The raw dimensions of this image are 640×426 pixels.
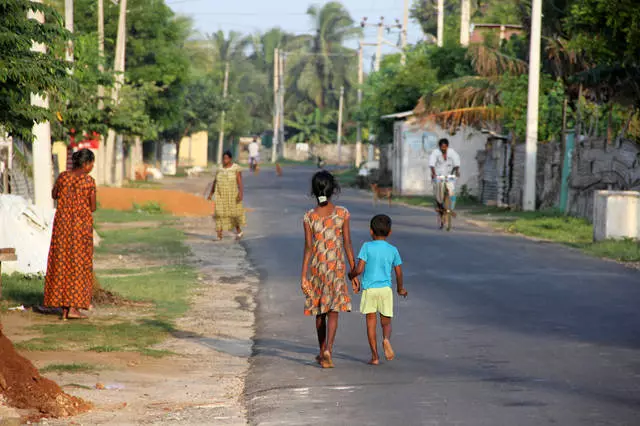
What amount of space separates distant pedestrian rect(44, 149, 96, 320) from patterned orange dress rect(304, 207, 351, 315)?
348 cm

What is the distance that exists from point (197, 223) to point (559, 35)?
14891mm

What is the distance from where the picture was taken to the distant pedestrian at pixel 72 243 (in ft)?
40.7

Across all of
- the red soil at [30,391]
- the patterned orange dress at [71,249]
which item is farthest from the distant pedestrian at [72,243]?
the red soil at [30,391]

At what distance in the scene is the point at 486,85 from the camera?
39.6 metres

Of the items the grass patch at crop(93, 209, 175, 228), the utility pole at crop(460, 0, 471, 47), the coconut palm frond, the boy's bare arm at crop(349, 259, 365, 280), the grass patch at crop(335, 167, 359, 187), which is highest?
the utility pole at crop(460, 0, 471, 47)

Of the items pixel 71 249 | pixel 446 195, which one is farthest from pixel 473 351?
pixel 446 195

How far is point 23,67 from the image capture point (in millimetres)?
10594

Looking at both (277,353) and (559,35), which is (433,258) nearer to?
(277,353)

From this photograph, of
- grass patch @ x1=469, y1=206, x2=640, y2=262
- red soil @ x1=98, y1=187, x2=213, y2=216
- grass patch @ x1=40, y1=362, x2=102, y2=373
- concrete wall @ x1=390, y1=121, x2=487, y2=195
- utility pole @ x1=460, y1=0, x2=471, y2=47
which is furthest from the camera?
utility pole @ x1=460, y1=0, x2=471, y2=47

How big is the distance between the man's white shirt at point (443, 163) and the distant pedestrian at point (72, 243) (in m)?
13.2

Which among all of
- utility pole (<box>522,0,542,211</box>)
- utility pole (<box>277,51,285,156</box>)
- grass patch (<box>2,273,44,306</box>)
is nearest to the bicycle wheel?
utility pole (<box>522,0,542,211</box>)

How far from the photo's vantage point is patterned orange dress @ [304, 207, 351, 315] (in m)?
9.75

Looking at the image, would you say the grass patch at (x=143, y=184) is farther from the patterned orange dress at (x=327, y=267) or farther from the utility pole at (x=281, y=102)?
the utility pole at (x=281, y=102)

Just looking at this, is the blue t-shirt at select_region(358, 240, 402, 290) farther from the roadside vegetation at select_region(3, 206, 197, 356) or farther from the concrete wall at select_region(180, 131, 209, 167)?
the concrete wall at select_region(180, 131, 209, 167)
